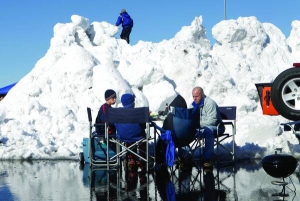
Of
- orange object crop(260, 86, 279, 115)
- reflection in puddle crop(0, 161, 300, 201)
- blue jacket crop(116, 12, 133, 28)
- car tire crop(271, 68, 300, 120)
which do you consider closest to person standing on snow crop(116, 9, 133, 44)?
blue jacket crop(116, 12, 133, 28)

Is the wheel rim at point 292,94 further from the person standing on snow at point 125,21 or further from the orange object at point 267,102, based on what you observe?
the person standing on snow at point 125,21

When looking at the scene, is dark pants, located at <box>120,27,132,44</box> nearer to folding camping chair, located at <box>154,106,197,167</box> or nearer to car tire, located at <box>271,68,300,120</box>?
folding camping chair, located at <box>154,106,197,167</box>

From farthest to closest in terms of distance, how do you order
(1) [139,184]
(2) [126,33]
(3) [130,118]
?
(2) [126,33] < (3) [130,118] < (1) [139,184]

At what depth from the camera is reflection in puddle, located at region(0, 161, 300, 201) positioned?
293 inches

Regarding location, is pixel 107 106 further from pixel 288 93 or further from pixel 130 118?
pixel 288 93

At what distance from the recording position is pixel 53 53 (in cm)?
1825

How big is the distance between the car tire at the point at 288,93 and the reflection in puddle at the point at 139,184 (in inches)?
37.4

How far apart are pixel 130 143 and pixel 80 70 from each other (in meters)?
6.97

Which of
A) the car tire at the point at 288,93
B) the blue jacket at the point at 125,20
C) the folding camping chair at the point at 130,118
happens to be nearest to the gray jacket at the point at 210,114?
the folding camping chair at the point at 130,118

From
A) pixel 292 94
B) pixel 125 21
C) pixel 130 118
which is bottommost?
pixel 130 118

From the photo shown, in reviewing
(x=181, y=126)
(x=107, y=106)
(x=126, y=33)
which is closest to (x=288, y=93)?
(x=181, y=126)

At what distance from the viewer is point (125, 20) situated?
20.5 meters

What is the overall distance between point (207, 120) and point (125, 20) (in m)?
10.7

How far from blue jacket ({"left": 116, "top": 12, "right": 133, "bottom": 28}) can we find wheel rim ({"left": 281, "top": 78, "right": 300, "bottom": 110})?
12.4 metres
